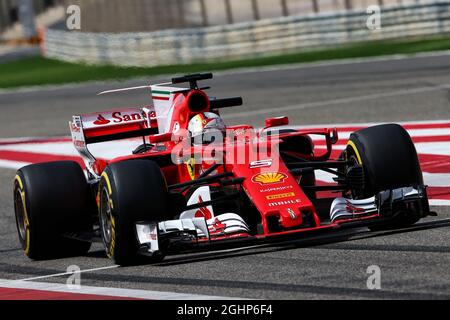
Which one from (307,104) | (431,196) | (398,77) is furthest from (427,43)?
(431,196)

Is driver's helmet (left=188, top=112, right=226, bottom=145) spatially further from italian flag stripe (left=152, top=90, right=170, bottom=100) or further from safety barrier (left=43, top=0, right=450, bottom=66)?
safety barrier (left=43, top=0, right=450, bottom=66)

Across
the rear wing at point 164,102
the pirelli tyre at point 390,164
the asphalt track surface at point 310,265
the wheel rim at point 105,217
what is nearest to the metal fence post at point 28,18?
the asphalt track surface at point 310,265

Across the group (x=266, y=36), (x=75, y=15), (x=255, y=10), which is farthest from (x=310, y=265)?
(x=75, y=15)

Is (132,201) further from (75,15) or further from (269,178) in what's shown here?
(75,15)

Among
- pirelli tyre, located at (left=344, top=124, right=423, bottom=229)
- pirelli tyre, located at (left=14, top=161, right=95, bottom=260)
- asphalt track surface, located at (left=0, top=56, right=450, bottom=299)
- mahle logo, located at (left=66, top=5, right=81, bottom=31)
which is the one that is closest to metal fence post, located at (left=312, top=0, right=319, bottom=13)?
mahle logo, located at (left=66, top=5, right=81, bottom=31)

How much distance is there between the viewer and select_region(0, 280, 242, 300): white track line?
6.65 m

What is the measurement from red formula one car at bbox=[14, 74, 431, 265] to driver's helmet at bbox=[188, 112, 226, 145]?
0.03 ft

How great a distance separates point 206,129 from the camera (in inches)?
349

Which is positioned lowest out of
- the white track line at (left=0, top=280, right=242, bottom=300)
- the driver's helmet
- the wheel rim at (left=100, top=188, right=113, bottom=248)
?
the white track line at (left=0, top=280, right=242, bottom=300)

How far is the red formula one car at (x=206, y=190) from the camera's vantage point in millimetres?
7684

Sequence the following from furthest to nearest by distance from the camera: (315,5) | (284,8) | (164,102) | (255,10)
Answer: (255,10), (284,8), (315,5), (164,102)

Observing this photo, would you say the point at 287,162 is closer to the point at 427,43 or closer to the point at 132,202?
the point at 132,202

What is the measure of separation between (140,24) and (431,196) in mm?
21224

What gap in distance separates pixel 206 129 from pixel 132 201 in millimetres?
1354
